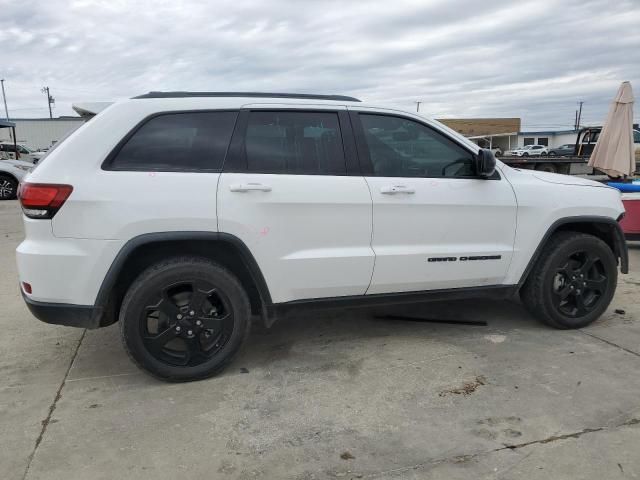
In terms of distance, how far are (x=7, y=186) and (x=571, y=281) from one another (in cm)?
1538

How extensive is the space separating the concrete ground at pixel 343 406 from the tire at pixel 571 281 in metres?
0.16

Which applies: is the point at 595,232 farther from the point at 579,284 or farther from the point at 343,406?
the point at 343,406

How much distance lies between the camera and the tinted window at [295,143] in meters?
3.52

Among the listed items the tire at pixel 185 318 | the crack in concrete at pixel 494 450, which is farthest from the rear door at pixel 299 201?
the crack in concrete at pixel 494 450

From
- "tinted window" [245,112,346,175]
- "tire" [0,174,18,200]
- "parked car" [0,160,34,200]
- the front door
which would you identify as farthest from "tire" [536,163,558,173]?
"tinted window" [245,112,346,175]

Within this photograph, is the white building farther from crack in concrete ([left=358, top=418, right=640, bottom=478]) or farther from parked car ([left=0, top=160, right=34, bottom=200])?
crack in concrete ([left=358, top=418, right=640, bottom=478])

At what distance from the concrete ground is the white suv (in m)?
0.40

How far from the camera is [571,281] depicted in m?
4.35

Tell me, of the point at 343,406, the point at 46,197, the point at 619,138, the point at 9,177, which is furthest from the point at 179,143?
the point at 9,177

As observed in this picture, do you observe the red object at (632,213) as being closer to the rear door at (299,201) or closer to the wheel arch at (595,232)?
the wheel arch at (595,232)

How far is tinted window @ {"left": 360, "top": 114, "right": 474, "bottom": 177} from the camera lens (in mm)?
3783

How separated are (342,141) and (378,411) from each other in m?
1.79

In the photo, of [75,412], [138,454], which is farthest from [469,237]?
[75,412]

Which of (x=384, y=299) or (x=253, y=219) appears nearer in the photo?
(x=253, y=219)
